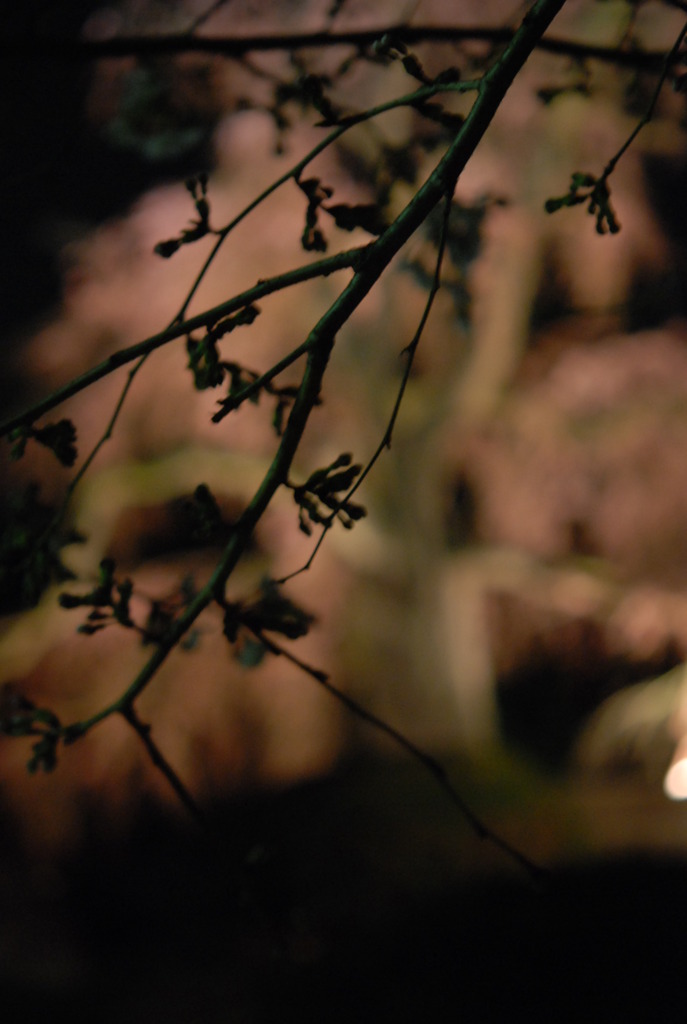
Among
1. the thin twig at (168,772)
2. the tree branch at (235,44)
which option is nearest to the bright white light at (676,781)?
the thin twig at (168,772)

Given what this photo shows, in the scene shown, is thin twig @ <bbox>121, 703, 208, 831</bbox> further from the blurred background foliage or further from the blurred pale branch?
the blurred background foliage

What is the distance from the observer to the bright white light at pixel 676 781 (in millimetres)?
1593

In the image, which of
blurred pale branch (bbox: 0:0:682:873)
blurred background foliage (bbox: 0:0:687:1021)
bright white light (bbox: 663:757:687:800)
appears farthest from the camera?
bright white light (bbox: 663:757:687:800)

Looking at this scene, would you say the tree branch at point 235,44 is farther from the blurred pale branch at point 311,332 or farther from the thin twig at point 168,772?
the thin twig at point 168,772

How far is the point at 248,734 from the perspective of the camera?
160 cm

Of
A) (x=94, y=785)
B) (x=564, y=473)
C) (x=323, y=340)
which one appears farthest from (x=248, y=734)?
(x=323, y=340)

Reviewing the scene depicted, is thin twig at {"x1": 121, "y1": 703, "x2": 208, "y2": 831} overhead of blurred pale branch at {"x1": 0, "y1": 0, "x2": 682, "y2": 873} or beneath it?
beneath

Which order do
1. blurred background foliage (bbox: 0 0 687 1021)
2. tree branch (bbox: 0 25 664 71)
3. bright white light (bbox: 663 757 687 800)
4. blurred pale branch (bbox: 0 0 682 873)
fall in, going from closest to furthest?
blurred pale branch (bbox: 0 0 682 873), tree branch (bbox: 0 25 664 71), blurred background foliage (bbox: 0 0 687 1021), bright white light (bbox: 663 757 687 800)

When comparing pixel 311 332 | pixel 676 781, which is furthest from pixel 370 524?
pixel 311 332

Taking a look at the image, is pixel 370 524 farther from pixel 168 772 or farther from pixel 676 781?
pixel 168 772

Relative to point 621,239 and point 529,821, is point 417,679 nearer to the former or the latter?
point 529,821

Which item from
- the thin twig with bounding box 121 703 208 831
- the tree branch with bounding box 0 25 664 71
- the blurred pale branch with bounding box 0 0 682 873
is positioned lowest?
the thin twig with bounding box 121 703 208 831

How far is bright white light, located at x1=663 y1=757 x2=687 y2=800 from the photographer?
5.23ft

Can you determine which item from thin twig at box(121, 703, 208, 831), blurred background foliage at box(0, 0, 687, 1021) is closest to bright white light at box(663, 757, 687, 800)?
blurred background foliage at box(0, 0, 687, 1021)
